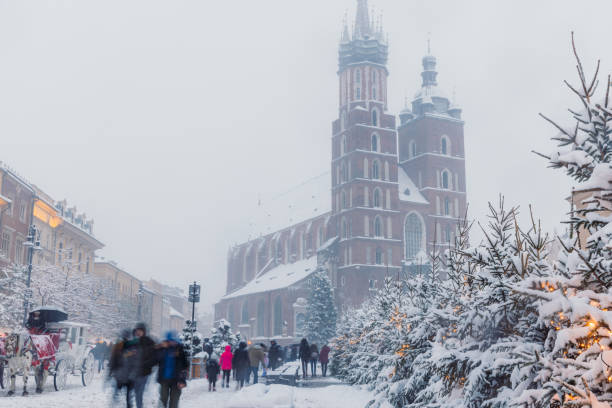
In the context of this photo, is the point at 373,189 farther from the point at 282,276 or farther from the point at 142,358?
the point at 142,358

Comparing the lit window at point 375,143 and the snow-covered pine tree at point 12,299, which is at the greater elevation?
the lit window at point 375,143

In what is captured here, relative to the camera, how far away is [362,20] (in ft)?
230

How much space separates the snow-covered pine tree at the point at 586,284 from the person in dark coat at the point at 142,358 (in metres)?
6.97

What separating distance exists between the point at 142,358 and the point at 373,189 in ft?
172

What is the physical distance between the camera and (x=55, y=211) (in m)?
45.5

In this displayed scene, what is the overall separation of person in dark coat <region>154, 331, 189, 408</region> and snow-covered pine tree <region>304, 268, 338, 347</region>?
4475 cm

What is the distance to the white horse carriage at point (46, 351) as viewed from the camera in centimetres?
1502

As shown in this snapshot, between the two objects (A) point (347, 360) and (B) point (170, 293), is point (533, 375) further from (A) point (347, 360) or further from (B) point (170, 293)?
(B) point (170, 293)

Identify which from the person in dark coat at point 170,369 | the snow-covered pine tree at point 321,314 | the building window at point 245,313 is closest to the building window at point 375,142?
the snow-covered pine tree at point 321,314

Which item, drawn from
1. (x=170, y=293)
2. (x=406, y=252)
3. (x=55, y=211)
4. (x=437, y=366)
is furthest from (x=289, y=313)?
(x=170, y=293)

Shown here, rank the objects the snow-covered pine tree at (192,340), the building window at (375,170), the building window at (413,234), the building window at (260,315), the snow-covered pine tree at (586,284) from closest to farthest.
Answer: the snow-covered pine tree at (586,284)
the snow-covered pine tree at (192,340)
the building window at (375,170)
the building window at (413,234)
the building window at (260,315)

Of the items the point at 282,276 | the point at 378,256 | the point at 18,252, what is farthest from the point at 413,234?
the point at 18,252

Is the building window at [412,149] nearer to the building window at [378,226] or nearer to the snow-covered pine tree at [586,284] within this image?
the building window at [378,226]

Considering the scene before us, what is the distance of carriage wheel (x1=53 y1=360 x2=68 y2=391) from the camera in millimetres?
16216
